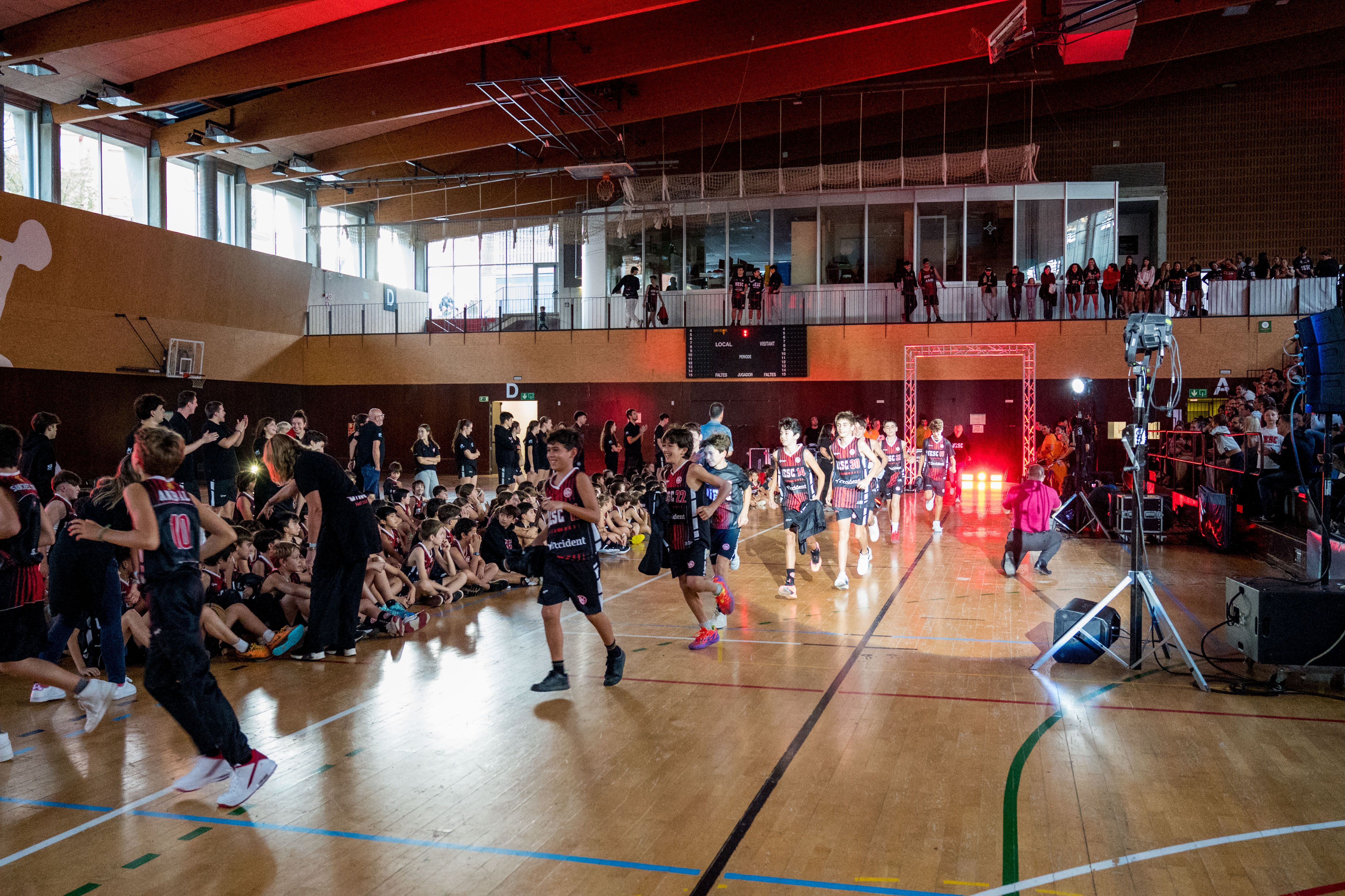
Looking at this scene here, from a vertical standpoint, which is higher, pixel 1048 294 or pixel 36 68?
pixel 36 68

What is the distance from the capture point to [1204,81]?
25.5 metres

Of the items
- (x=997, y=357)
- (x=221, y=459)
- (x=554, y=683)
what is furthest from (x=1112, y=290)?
(x=554, y=683)

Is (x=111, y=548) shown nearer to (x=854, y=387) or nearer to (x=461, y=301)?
(x=854, y=387)

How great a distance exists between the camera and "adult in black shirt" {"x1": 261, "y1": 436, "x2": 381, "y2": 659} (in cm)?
656

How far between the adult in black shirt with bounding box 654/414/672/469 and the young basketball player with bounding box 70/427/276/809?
12999mm

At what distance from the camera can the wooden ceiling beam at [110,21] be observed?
15055 millimetres

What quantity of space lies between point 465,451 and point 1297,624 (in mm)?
13650

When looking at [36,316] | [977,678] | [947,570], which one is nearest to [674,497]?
[977,678]

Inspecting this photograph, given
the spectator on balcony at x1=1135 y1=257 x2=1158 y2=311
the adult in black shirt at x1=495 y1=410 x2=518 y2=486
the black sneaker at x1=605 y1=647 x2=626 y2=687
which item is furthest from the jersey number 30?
the spectator on balcony at x1=1135 y1=257 x2=1158 y2=311

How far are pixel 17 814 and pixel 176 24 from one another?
14.9 m

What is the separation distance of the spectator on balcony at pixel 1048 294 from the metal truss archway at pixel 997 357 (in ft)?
2.79

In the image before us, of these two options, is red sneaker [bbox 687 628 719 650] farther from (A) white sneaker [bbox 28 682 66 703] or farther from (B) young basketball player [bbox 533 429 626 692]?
(A) white sneaker [bbox 28 682 66 703]

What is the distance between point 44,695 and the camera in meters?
6.12

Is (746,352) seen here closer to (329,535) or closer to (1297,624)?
(329,535)
